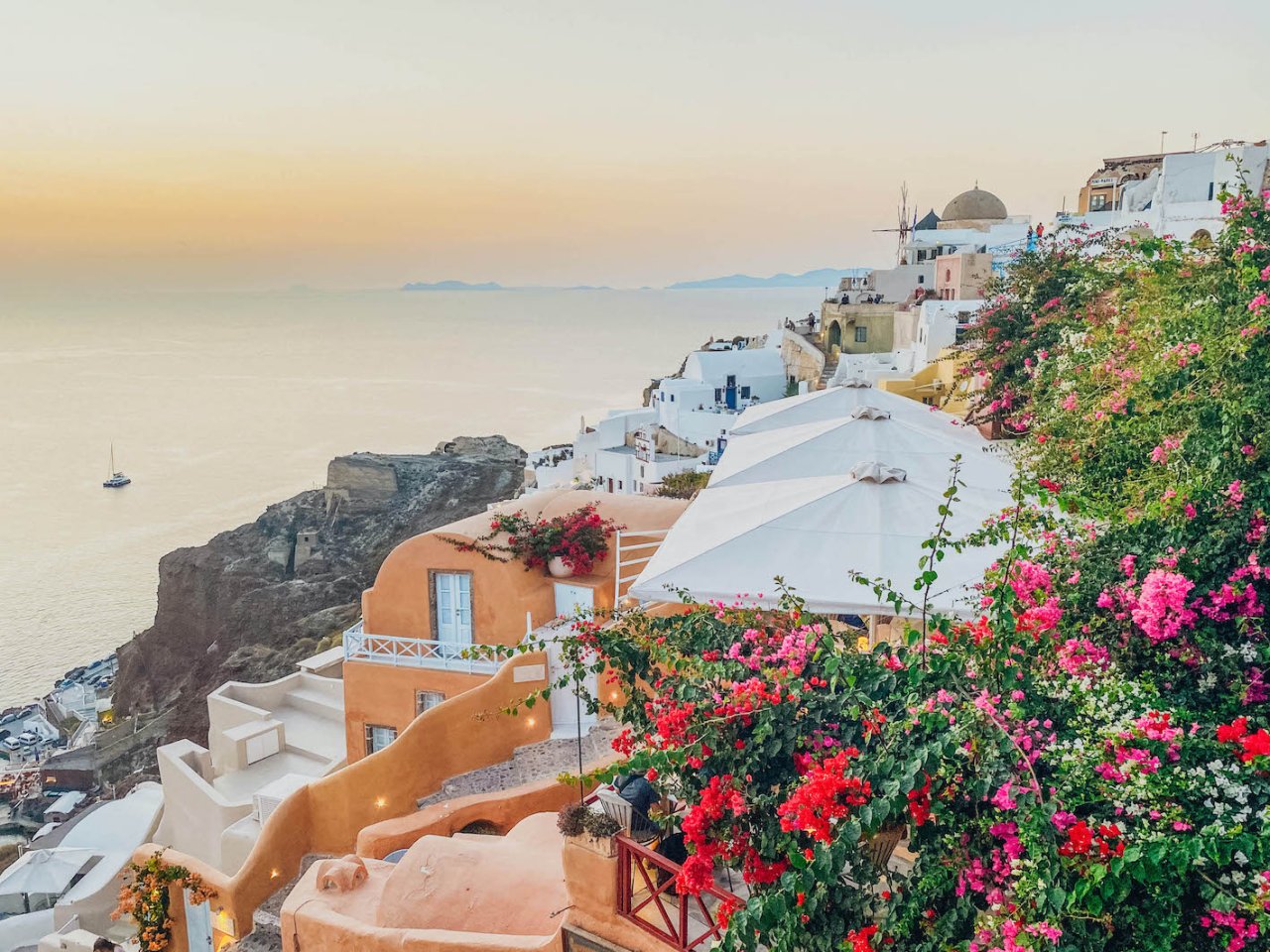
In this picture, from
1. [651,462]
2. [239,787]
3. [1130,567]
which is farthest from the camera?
[651,462]

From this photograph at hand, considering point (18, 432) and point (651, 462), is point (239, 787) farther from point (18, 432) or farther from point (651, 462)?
point (18, 432)

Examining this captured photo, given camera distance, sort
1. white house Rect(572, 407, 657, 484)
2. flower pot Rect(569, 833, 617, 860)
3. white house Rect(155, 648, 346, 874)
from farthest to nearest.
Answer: white house Rect(572, 407, 657, 484), white house Rect(155, 648, 346, 874), flower pot Rect(569, 833, 617, 860)

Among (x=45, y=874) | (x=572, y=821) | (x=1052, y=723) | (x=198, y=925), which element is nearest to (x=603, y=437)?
(x=45, y=874)

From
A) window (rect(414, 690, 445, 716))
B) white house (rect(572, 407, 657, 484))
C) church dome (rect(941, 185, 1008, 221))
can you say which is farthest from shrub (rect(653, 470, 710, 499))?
church dome (rect(941, 185, 1008, 221))

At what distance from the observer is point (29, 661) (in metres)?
48.5

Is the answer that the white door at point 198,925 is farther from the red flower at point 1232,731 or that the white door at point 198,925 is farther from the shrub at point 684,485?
the shrub at point 684,485

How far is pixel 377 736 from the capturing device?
1364cm

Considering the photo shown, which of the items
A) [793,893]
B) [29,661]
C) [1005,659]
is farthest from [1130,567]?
[29,661]

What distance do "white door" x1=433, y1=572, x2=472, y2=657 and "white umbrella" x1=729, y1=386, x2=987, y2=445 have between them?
17.2 feet

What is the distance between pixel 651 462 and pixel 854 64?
13.9m

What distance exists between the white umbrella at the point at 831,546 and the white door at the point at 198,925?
7130 millimetres

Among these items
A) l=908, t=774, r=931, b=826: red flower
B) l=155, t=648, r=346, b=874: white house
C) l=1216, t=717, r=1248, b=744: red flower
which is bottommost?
l=155, t=648, r=346, b=874: white house

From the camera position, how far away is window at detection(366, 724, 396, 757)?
13.4 m

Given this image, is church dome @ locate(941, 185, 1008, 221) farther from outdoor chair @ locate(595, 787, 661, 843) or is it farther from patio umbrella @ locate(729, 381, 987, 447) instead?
outdoor chair @ locate(595, 787, 661, 843)
